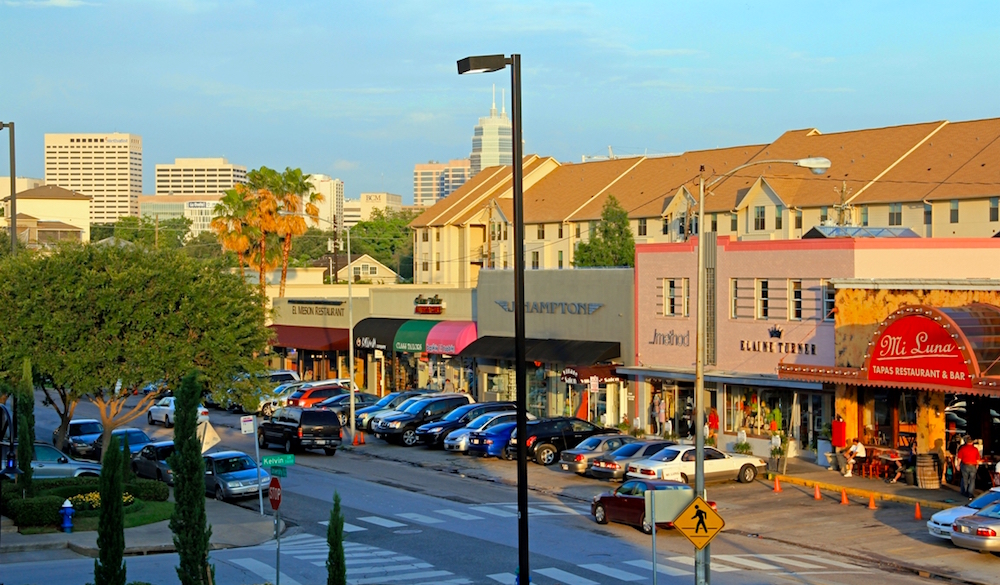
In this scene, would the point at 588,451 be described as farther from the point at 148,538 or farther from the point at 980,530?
the point at 980,530

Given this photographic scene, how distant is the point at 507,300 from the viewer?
4834 cm

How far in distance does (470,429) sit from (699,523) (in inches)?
936

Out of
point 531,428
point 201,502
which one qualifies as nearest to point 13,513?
point 201,502

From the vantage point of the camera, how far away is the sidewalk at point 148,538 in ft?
82.3

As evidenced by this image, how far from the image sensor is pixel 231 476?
105 ft

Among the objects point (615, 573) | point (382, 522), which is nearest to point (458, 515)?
point (382, 522)

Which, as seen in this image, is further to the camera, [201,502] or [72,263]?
[72,263]

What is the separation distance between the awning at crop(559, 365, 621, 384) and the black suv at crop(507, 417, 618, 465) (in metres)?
2.46

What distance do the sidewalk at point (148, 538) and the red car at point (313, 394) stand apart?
21.0m

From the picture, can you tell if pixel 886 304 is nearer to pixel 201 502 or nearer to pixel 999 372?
pixel 999 372

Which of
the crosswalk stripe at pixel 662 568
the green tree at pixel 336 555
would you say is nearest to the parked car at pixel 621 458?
the crosswalk stripe at pixel 662 568

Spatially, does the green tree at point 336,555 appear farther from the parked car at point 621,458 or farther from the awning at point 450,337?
the awning at point 450,337

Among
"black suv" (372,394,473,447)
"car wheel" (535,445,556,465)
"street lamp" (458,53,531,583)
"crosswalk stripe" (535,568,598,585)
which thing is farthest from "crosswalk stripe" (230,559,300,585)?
"black suv" (372,394,473,447)

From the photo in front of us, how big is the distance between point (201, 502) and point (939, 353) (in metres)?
18.8
